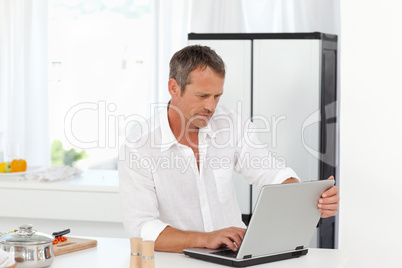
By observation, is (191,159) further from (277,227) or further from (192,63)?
(277,227)

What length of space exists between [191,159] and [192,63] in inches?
15.4

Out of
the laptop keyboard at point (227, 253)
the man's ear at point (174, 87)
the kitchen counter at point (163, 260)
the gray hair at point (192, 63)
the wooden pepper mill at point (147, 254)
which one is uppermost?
the gray hair at point (192, 63)

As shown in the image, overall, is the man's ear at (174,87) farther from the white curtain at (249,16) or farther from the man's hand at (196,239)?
the white curtain at (249,16)

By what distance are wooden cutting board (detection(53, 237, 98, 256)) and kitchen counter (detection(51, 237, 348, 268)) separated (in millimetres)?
17

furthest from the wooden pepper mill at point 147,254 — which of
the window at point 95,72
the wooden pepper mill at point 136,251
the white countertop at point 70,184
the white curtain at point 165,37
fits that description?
the window at point 95,72

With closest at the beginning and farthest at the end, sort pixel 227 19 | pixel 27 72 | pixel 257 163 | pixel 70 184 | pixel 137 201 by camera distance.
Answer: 1. pixel 137 201
2. pixel 257 163
3. pixel 70 184
4. pixel 227 19
5. pixel 27 72

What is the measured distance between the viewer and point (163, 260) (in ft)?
6.48

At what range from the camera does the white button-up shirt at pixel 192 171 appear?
7.59 feet
